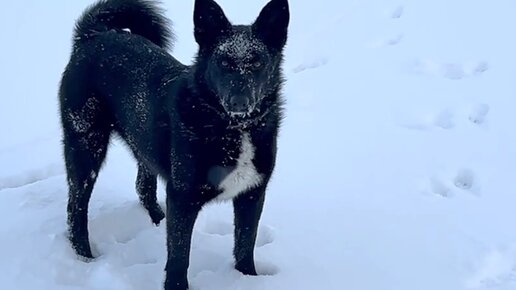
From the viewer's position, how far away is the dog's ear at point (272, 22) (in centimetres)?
272

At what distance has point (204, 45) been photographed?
2787 millimetres

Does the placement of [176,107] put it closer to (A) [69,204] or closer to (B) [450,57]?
(A) [69,204]

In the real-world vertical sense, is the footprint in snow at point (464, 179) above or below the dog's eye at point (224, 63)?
below

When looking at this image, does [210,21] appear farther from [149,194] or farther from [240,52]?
[149,194]

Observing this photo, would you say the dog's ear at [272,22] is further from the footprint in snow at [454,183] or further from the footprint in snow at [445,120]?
the footprint in snow at [445,120]

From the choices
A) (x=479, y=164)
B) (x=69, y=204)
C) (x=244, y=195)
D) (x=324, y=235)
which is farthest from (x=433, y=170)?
(x=69, y=204)

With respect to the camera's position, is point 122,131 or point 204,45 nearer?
point 204,45

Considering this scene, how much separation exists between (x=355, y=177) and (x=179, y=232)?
148cm

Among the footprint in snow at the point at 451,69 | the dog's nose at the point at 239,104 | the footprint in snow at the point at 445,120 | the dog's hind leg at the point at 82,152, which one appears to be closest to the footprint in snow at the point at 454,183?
the footprint in snow at the point at 445,120

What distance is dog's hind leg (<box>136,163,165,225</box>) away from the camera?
3.70 m

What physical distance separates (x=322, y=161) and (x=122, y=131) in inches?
58.3

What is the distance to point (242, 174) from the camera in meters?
2.80

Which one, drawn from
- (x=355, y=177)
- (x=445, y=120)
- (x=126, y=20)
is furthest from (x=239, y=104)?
(x=445, y=120)

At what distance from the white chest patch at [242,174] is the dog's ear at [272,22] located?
1.41ft
